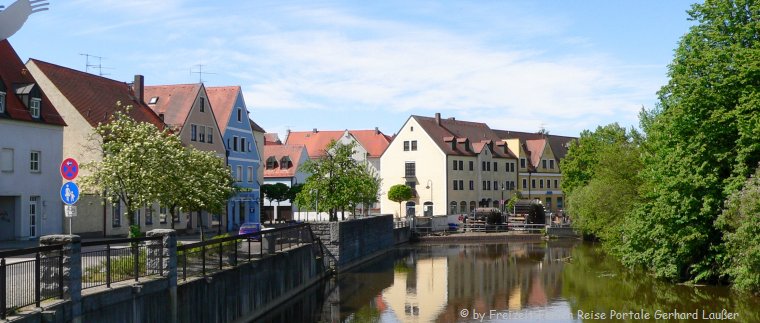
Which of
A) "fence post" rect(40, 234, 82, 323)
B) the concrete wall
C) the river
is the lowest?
the river

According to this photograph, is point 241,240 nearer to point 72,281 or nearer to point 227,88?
point 72,281

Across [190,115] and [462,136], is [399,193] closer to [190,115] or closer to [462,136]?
[462,136]

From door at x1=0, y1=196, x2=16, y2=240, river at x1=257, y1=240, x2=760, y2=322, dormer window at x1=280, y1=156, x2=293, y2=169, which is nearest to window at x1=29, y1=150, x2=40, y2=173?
door at x1=0, y1=196, x2=16, y2=240

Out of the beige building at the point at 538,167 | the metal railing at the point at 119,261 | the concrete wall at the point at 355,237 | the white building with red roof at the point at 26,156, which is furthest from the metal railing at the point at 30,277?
the beige building at the point at 538,167

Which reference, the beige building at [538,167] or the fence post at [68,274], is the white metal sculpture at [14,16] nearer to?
the fence post at [68,274]

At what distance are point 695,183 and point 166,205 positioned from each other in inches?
813

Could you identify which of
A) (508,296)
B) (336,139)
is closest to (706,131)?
(508,296)

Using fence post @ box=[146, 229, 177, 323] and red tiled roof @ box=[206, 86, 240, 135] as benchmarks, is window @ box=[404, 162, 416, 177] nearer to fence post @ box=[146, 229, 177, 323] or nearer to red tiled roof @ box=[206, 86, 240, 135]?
red tiled roof @ box=[206, 86, 240, 135]

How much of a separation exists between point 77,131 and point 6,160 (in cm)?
780

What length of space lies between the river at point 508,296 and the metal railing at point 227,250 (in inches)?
92.1

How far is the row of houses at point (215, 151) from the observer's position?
125 ft

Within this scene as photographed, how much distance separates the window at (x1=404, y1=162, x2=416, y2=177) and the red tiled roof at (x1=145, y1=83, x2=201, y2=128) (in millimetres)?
34271

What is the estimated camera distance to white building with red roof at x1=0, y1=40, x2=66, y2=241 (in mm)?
36906

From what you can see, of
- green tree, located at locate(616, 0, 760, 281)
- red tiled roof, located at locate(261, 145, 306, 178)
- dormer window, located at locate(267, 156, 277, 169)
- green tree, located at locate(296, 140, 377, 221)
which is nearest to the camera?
green tree, located at locate(616, 0, 760, 281)
